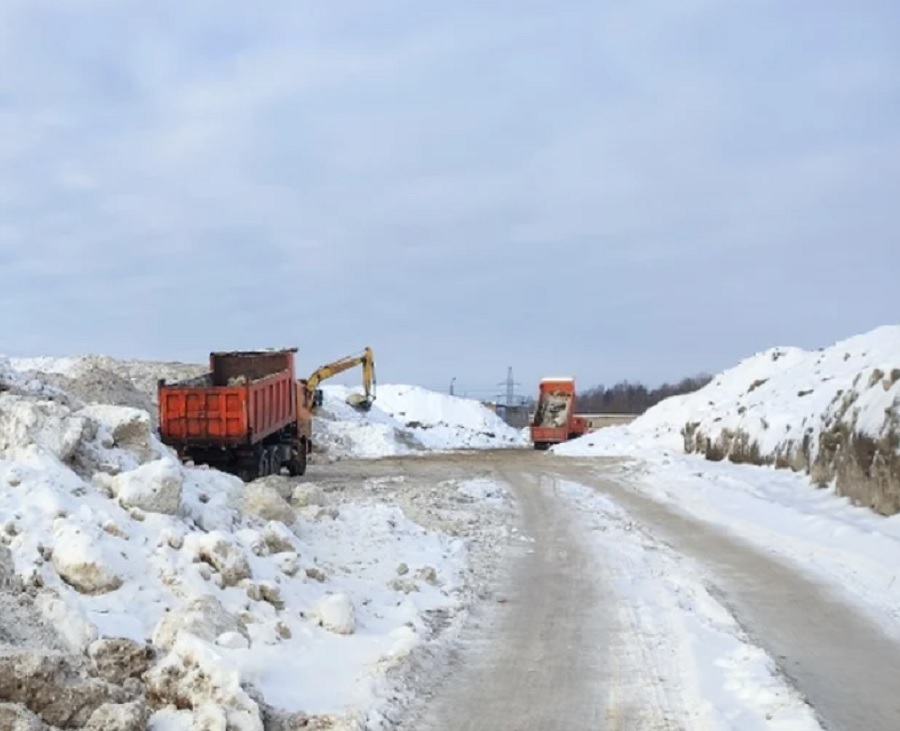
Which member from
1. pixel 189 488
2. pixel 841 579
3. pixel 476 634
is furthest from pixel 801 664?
pixel 189 488

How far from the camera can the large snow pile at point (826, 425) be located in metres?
15.1

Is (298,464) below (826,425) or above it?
below

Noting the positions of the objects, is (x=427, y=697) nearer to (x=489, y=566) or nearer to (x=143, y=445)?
(x=489, y=566)

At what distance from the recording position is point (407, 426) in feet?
184

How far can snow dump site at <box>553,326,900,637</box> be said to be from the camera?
12078mm

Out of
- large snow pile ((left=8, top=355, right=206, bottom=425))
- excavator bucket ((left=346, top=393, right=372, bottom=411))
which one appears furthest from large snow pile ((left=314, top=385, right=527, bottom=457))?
large snow pile ((left=8, top=355, right=206, bottom=425))

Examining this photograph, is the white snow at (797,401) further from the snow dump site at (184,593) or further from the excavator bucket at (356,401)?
the excavator bucket at (356,401)

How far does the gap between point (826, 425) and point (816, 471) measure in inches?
39.7

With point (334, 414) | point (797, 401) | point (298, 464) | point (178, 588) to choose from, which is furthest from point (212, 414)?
point (334, 414)

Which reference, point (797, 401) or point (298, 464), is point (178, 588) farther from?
point (797, 401)

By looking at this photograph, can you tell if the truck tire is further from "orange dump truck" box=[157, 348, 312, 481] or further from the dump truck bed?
the dump truck bed

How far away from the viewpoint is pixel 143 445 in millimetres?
11594

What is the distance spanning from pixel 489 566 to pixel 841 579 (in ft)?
12.9

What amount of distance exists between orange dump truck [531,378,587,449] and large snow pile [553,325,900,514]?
529 cm
